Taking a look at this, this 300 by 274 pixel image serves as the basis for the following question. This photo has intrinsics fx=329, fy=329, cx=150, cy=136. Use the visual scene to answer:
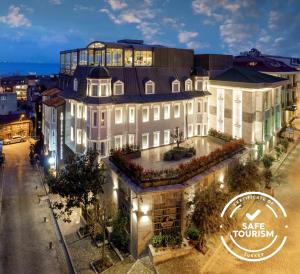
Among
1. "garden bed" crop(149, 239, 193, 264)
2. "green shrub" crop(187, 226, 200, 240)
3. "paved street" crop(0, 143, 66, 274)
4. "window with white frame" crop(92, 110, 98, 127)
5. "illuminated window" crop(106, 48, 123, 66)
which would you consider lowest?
"paved street" crop(0, 143, 66, 274)

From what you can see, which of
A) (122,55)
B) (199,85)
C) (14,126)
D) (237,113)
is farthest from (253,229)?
(14,126)

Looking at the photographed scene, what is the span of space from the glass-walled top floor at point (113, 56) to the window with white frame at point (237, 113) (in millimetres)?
13307

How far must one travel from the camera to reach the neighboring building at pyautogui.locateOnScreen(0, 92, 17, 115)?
95.9 metres

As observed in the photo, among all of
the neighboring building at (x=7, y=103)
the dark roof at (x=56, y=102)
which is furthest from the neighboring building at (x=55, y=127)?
the neighboring building at (x=7, y=103)

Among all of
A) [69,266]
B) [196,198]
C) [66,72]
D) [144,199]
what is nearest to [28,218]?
[69,266]

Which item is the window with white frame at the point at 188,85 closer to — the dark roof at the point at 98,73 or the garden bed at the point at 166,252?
the dark roof at the point at 98,73

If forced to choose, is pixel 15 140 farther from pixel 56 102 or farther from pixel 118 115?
pixel 118 115

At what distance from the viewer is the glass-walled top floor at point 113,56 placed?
1742 inches

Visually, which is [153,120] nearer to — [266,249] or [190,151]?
[190,151]

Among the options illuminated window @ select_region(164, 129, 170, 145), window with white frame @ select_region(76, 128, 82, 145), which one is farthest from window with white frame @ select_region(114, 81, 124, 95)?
illuminated window @ select_region(164, 129, 170, 145)

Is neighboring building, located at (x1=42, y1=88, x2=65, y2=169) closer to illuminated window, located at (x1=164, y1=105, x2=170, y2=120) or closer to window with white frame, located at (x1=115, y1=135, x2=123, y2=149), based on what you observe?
window with white frame, located at (x1=115, y1=135, x2=123, y2=149)

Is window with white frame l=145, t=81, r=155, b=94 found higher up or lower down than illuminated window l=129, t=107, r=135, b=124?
higher up

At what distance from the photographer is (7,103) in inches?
3807

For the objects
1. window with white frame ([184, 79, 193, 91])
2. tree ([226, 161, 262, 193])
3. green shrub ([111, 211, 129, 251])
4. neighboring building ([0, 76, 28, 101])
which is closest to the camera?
green shrub ([111, 211, 129, 251])
